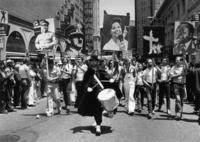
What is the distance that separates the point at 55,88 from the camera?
11430 mm

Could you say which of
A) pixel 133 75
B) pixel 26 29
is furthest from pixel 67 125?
pixel 26 29

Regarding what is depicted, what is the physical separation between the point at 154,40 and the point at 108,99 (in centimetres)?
493

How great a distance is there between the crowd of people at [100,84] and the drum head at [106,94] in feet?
0.84

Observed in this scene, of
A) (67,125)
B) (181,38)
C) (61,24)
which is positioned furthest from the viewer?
(61,24)

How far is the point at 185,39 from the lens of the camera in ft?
50.0

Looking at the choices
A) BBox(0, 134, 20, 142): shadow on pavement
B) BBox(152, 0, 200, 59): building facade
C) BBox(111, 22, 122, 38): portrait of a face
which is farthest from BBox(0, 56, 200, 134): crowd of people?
BBox(152, 0, 200, 59): building facade

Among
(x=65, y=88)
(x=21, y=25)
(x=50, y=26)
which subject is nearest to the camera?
(x=65, y=88)

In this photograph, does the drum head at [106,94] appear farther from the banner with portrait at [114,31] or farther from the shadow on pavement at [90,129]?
the banner with portrait at [114,31]

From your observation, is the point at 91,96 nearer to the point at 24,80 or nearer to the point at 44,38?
the point at 44,38

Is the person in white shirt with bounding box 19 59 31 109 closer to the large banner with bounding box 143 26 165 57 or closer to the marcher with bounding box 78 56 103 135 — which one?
the large banner with bounding box 143 26 165 57

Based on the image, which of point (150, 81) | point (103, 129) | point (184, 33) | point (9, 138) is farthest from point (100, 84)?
point (184, 33)

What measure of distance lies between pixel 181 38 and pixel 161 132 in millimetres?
7689

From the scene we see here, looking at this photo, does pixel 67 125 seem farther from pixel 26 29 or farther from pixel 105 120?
pixel 26 29

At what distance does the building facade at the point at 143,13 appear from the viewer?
13638cm
